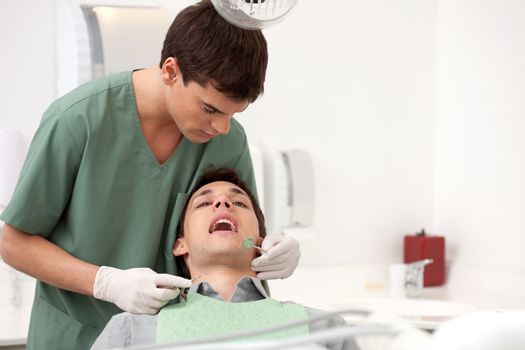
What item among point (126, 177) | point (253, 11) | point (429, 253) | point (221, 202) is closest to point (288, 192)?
point (429, 253)

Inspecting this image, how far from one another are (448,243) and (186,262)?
163 cm

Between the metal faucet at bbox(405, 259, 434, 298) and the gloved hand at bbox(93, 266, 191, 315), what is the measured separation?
4.92 feet

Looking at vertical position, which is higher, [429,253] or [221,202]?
[221,202]

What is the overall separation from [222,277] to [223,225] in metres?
0.13

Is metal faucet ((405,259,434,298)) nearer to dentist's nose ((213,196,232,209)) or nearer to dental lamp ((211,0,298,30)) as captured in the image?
dentist's nose ((213,196,232,209))

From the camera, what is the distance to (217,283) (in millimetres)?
1811

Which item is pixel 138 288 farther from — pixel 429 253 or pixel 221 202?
pixel 429 253

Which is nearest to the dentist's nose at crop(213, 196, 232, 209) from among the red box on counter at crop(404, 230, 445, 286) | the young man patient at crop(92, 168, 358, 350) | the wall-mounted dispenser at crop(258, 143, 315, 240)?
the young man patient at crop(92, 168, 358, 350)

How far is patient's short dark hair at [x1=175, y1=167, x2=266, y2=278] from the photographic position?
6.30ft

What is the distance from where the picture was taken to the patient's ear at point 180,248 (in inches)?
74.5

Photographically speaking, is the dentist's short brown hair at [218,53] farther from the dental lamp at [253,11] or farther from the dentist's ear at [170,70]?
the dental lamp at [253,11]

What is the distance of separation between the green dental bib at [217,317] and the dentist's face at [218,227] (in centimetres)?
14

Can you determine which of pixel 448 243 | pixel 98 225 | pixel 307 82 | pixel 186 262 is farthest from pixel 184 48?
pixel 448 243

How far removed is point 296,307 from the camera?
5.57 ft
